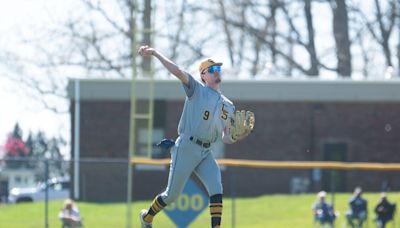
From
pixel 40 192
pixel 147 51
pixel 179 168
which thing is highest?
pixel 147 51

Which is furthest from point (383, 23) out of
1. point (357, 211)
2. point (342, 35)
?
point (357, 211)

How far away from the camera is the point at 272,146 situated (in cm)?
3312

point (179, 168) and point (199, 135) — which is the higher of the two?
point (199, 135)

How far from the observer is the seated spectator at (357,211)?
22891 millimetres

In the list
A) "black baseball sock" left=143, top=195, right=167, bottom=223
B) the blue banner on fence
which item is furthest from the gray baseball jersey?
the blue banner on fence

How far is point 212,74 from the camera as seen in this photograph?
10.4 metres

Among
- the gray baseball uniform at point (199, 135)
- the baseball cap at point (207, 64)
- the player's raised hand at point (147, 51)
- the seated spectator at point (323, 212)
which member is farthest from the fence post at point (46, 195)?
the player's raised hand at point (147, 51)

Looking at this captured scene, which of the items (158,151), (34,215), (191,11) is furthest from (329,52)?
(34,215)

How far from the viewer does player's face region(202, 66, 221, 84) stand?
1030cm

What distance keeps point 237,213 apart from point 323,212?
5.88 ft

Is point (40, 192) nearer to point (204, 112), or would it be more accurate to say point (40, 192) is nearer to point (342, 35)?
point (204, 112)

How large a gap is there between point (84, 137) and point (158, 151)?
4144mm

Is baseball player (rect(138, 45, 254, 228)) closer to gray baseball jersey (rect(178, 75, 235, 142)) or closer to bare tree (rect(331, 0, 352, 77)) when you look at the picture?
gray baseball jersey (rect(178, 75, 235, 142))

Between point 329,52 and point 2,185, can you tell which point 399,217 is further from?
point 329,52
